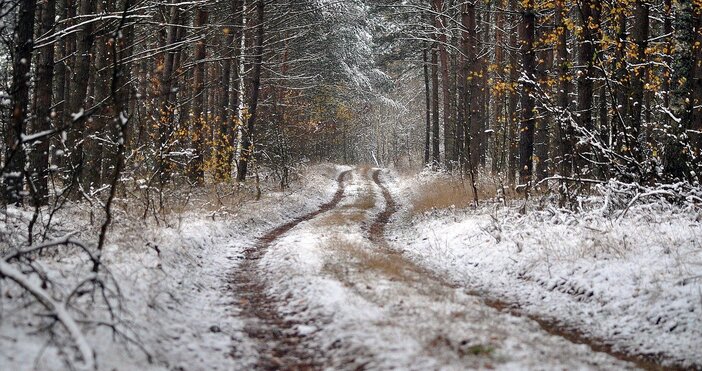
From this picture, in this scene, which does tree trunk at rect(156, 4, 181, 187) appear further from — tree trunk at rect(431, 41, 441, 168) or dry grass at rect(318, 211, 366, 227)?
tree trunk at rect(431, 41, 441, 168)

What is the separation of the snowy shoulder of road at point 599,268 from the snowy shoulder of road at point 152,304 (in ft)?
13.0

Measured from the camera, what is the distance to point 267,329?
6.00 meters

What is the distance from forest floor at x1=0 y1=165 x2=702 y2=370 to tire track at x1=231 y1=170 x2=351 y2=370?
2cm

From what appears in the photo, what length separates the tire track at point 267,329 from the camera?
507 cm

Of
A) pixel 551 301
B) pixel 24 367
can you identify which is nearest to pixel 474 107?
pixel 551 301

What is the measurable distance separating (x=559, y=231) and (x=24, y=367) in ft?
27.5

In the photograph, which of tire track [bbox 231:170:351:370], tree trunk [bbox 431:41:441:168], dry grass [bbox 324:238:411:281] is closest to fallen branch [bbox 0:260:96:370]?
tire track [bbox 231:170:351:370]

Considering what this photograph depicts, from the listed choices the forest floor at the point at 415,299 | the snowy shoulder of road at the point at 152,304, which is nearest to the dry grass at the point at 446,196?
the forest floor at the point at 415,299

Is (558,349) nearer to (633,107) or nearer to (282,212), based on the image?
(633,107)

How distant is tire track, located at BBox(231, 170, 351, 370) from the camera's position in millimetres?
5066

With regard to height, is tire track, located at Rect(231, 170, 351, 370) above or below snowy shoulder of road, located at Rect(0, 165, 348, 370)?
below

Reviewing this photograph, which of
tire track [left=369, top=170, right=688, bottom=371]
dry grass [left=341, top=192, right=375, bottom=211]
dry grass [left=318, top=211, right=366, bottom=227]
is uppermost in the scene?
tire track [left=369, top=170, right=688, bottom=371]

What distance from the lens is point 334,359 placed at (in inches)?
197

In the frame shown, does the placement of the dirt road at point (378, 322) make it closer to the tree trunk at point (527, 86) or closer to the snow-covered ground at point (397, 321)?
the snow-covered ground at point (397, 321)
